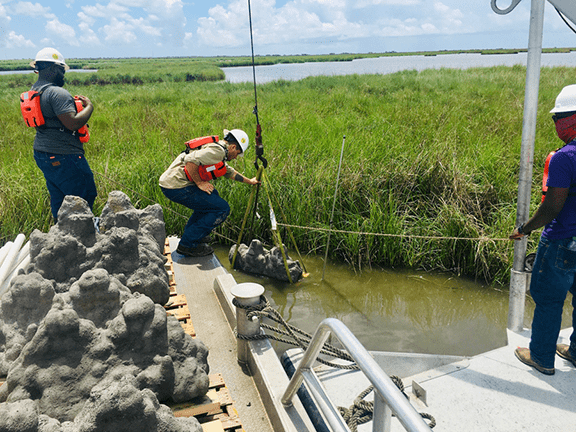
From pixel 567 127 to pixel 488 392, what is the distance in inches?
72.4

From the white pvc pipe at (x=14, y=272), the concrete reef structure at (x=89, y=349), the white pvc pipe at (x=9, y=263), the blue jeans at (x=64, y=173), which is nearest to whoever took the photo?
the concrete reef structure at (x=89, y=349)

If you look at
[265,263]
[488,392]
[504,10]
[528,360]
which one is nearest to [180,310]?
[265,263]

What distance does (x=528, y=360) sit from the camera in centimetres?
310

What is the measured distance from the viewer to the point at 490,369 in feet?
10.2

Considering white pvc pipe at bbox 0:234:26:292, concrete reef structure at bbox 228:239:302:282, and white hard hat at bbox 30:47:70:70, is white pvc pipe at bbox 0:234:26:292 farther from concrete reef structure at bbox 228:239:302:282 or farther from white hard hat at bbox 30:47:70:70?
concrete reef structure at bbox 228:239:302:282

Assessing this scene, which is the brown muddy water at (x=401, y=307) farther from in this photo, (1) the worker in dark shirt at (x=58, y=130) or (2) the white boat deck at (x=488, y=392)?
(1) the worker in dark shirt at (x=58, y=130)

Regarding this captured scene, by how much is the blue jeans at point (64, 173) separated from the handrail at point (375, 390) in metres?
3.44

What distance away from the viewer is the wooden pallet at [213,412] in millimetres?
2119

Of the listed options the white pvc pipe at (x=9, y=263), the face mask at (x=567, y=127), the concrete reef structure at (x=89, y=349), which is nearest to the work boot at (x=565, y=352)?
the face mask at (x=567, y=127)

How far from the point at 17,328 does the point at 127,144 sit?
21.1ft

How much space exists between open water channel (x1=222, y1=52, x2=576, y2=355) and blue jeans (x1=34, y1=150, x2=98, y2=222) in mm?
2094

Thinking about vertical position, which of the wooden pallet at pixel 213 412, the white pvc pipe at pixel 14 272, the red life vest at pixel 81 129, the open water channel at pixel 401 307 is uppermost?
the red life vest at pixel 81 129

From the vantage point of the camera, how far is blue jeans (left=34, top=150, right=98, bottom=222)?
14.6ft

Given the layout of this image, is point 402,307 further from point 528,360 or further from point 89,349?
point 89,349
